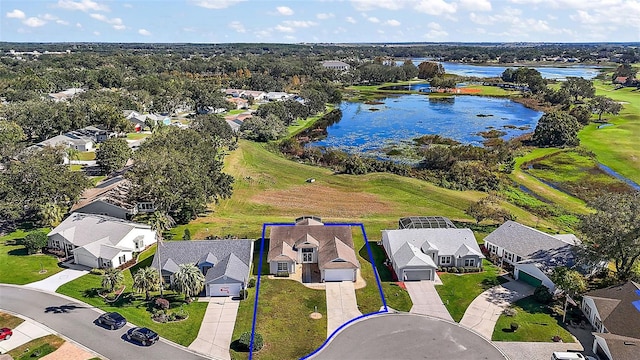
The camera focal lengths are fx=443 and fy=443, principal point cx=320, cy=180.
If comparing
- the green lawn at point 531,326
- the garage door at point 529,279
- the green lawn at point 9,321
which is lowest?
the green lawn at point 531,326

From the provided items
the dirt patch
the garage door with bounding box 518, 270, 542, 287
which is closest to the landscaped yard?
the dirt patch

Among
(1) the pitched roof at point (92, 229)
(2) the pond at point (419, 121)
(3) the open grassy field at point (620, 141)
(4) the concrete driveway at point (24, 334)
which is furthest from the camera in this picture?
(2) the pond at point (419, 121)

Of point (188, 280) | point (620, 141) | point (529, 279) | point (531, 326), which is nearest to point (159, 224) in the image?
point (188, 280)

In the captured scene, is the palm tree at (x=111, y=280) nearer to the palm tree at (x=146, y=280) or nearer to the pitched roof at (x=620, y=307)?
the palm tree at (x=146, y=280)

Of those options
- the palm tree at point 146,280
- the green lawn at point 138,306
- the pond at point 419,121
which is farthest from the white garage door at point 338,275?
the pond at point 419,121

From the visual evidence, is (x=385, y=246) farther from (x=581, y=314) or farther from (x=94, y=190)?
(x=94, y=190)

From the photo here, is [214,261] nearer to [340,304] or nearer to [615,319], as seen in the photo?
[340,304]
